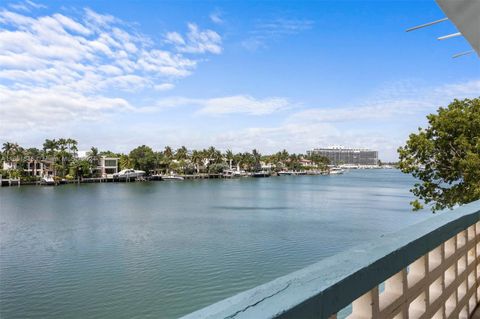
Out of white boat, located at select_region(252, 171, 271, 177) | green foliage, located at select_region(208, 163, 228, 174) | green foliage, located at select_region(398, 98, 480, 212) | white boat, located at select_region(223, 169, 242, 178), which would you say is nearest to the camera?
green foliage, located at select_region(398, 98, 480, 212)

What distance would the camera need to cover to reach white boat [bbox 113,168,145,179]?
79.4m

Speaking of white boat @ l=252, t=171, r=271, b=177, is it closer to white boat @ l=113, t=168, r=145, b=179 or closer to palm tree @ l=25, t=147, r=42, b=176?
white boat @ l=113, t=168, r=145, b=179

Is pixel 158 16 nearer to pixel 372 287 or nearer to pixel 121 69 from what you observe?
pixel 372 287

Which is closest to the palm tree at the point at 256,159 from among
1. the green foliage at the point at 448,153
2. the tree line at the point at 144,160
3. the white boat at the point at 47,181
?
the tree line at the point at 144,160

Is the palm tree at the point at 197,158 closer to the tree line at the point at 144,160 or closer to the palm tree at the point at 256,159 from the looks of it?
the tree line at the point at 144,160

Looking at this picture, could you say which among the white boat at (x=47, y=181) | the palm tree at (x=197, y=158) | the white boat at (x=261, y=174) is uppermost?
the palm tree at (x=197, y=158)

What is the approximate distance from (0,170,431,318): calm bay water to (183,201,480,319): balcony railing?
2.49 meters

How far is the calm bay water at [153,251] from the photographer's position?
12.9 metres

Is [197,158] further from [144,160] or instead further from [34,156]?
[34,156]

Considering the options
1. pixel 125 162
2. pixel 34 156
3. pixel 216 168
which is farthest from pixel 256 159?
pixel 34 156

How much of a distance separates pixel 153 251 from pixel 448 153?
13.7 meters

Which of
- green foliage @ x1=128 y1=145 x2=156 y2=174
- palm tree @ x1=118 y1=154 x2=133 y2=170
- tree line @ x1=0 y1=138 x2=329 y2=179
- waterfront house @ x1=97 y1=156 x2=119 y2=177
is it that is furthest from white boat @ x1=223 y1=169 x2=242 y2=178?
waterfront house @ x1=97 y1=156 x2=119 y2=177

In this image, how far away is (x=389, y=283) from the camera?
1152mm

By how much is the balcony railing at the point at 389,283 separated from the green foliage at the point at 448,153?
37.4 ft
